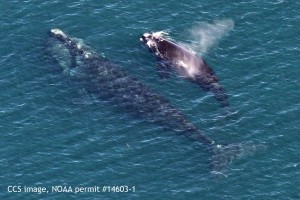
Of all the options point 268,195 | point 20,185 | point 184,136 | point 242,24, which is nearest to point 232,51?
point 242,24

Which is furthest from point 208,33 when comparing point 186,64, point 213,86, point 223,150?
point 223,150

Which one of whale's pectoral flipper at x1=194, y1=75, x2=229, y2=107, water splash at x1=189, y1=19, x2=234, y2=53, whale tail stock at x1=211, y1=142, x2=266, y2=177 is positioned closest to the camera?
whale tail stock at x1=211, y1=142, x2=266, y2=177

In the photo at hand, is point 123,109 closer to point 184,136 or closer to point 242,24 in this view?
point 184,136

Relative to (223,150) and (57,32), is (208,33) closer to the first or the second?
(57,32)

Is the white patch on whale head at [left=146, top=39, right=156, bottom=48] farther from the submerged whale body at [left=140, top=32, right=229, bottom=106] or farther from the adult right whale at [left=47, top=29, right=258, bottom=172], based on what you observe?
the adult right whale at [left=47, top=29, right=258, bottom=172]

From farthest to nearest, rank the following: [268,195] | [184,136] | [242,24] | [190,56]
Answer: [242,24], [190,56], [184,136], [268,195]

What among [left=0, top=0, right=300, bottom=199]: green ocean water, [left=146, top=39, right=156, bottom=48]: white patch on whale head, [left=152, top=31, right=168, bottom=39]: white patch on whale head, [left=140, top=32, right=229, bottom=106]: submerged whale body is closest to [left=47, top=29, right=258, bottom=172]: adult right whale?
[left=0, top=0, right=300, bottom=199]: green ocean water

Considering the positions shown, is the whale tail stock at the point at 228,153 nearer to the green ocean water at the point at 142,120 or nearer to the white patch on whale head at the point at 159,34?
the green ocean water at the point at 142,120
